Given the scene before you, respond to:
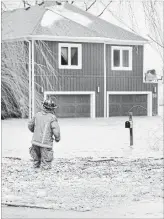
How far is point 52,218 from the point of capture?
7.10 meters

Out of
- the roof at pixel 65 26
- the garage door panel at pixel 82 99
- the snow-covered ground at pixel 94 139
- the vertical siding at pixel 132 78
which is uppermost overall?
the roof at pixel 65 26

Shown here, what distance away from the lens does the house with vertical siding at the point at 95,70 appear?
2623cm

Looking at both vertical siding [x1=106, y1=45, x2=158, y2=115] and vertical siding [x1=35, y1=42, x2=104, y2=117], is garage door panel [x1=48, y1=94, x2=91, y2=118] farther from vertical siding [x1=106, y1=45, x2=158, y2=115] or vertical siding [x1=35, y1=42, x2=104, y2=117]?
vertical siding [x1=106, y1=45, x2=158, y2=115]

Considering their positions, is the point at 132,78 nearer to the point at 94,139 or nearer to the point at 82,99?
the point at 82,99

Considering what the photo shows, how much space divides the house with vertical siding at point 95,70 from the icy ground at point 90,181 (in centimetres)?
1008

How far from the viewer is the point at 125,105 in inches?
1059

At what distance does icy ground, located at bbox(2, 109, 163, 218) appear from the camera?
758 centimetres

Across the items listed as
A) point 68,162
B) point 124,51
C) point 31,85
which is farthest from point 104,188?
point 124,51

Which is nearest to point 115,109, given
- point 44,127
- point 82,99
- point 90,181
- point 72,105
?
point 82,99

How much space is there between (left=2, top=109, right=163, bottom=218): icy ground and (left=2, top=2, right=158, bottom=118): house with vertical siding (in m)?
10.1

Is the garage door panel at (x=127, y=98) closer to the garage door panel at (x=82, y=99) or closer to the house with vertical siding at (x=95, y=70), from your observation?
the house with vertical siding at (x=95, y=70)

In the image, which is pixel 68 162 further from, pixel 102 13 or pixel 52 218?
pixel 52 218

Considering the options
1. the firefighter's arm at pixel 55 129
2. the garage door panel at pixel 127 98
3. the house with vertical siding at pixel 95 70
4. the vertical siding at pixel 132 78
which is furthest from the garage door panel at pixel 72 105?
the firefighter's arm at pixel 55 129

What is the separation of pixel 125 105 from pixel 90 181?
57.3 ft
